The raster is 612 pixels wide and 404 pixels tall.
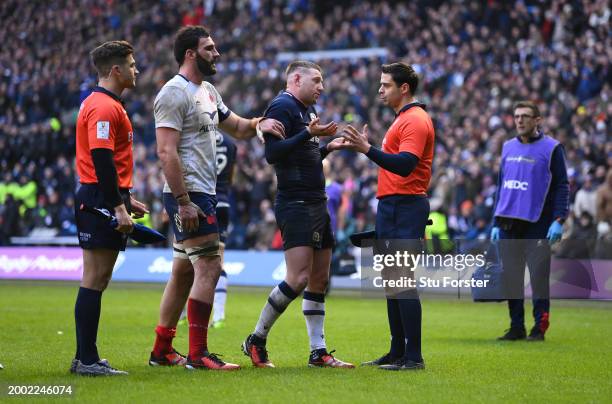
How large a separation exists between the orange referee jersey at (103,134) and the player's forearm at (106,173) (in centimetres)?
6

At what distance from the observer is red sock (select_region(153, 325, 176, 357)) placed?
871 centimetres

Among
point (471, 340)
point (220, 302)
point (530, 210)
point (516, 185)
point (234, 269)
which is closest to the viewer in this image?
point (471, 340)

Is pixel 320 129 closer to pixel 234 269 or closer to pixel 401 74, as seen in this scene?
pixel 401 74

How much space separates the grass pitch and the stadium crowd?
548 centimetres

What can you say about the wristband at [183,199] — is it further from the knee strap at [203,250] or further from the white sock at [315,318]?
the white sock at [315,318]

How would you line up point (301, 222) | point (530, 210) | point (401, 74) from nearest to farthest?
1. point (301, 222)
2. point (401, 74)
3. point (530, 210)

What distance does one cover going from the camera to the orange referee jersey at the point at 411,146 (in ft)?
27.8

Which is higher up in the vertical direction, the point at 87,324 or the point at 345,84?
the point at 345,84

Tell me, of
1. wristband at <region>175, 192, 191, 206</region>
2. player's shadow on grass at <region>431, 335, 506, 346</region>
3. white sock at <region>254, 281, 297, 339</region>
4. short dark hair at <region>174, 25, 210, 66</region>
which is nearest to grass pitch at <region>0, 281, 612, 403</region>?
player's shadow on grass at <region>431, 335, 506, 346</region>

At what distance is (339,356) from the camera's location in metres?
9.77

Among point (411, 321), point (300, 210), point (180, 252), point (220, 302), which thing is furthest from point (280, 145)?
point (220, 302)

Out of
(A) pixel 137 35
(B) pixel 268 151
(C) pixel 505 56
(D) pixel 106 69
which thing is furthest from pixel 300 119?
(A) pixel 137 35

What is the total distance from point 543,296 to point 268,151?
191 inches

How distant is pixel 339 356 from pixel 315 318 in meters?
1.02
